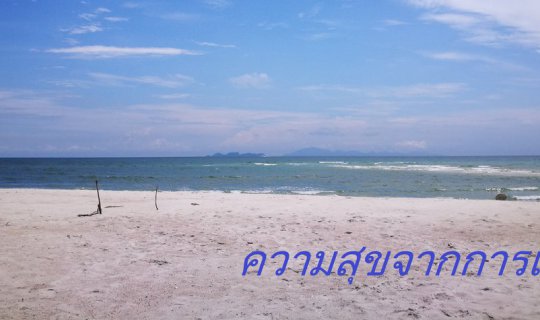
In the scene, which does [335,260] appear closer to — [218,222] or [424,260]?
[424,260]

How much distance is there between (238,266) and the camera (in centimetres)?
666

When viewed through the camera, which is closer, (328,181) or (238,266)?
(238,266)

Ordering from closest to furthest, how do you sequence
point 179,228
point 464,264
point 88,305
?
point 88,305, point 464,264, point 179,228

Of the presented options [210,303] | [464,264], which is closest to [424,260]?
[464,264]

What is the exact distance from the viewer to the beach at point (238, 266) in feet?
16.0

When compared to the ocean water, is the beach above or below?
above

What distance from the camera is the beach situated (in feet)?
16.0

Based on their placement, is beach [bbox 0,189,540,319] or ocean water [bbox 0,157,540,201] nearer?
beach [bbox 0,189,540,319]

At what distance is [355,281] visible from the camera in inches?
234

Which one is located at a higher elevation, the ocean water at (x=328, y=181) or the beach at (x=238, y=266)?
the beach at (x=238, y=266)

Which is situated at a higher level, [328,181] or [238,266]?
[238,266]

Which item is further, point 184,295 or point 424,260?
point 424,260

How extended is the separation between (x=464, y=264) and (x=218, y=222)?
5.81m

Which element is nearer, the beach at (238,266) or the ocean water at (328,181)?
the beach at (238,266)
